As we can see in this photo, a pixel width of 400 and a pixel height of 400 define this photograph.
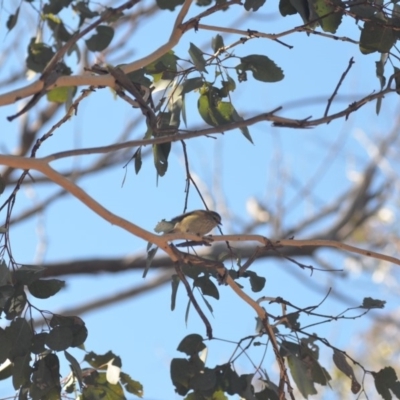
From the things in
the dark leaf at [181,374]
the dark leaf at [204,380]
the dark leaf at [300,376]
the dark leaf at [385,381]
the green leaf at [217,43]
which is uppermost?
the green leaf at [217,43]

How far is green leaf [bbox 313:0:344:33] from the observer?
161cm

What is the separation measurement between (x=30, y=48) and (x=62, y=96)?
0.20 m

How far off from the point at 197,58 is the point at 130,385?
2.12 ft

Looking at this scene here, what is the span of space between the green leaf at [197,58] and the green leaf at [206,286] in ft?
1.30

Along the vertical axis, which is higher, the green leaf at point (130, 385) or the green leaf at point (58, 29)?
the green leaf at point (58, 29)

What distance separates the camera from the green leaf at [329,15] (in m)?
1.61

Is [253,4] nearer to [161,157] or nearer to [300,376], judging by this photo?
[161,157]

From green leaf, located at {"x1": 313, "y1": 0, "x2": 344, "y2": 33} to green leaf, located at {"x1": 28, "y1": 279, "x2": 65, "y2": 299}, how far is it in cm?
69

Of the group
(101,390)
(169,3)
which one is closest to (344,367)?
(101,390)

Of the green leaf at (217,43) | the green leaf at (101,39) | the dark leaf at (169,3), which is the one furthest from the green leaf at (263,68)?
the green leaf at (101,39)

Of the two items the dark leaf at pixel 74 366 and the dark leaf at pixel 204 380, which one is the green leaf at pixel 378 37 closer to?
the dark leaf at pixel 204 380

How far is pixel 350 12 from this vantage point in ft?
5.20

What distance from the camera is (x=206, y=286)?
5.26 ft

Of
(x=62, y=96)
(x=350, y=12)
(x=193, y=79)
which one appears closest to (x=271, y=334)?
(x=193, y=79)
